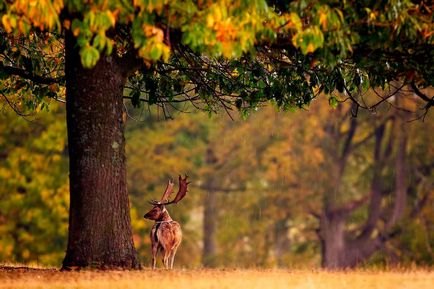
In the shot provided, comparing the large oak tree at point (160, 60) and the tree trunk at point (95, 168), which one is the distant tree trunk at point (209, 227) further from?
the tree trunk at point (95, 168)

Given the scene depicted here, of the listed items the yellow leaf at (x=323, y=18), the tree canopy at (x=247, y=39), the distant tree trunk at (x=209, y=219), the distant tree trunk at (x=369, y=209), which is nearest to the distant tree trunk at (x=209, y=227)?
the distant tree trunk at (x=209, y=219)

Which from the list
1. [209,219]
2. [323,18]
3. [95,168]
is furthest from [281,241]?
[323,18]

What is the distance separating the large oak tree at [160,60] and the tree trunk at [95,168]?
0.05ft

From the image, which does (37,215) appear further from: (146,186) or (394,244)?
(394,244)

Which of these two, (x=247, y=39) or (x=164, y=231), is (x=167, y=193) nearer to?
(x=164, y=231)

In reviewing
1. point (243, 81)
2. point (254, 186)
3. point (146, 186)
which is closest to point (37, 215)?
point (146, 186)

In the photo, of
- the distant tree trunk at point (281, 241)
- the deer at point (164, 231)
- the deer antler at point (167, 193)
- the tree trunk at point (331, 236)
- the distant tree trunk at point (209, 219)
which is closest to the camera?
the deer at point (164, 231)

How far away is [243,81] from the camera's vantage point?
17.9 metres

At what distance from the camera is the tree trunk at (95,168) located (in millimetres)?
15328

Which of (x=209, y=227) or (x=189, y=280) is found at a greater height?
(x=209, y=227)

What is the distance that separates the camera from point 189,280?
46.9 feet

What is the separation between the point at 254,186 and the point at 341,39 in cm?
3382

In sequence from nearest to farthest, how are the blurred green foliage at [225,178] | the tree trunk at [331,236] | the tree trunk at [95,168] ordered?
the tree trunk at [95,168] < the blurred green foliage at [225,178] < the tree trunk at [331,236]

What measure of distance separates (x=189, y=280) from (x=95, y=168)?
246cm
